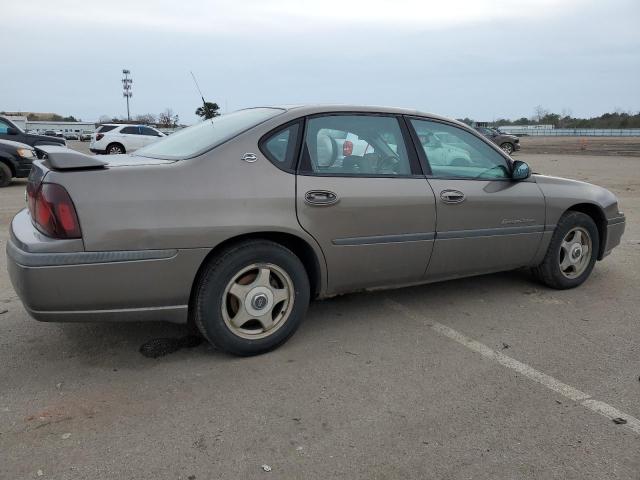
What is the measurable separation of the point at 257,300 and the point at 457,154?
77.3 inches

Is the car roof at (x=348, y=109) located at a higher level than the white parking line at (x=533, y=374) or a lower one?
higher

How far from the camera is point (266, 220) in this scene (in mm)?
3227

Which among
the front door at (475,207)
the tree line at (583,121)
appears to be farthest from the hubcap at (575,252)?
the tree line at (583,121)

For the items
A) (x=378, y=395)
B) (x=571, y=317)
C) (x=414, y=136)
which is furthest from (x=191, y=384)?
(x=571, y=317)

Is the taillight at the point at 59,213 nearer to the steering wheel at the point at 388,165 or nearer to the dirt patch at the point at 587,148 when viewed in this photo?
the steering wheel at the point at 388,165

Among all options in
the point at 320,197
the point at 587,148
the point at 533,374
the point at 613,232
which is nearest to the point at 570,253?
the point at 613,232

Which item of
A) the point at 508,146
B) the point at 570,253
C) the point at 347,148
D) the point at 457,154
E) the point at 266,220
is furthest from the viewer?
the point at 508,146

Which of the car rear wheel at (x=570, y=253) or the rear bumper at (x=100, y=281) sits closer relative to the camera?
the rear bumper at (x=100, y=281)

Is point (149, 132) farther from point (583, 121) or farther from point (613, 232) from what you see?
point (583, 121)

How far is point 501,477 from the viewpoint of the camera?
2.31 meters

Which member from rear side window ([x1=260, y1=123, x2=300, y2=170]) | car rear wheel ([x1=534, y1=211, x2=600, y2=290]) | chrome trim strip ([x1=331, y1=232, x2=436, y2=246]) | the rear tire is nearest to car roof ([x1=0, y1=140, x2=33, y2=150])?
the rear tire

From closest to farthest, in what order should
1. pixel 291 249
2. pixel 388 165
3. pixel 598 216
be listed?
pixel 291 249 < pixel 388 165 < pixel 598 216

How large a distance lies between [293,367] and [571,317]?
2.29 metres

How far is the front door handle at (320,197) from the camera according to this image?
339 cm
